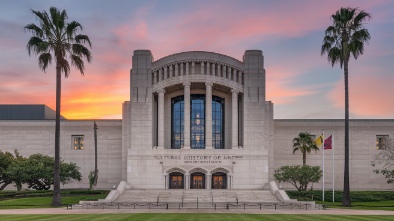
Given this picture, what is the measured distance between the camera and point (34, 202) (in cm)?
5800

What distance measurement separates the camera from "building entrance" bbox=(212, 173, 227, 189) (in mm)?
79125

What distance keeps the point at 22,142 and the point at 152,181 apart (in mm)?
26459

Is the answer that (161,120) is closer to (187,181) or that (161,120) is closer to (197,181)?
(187,181)

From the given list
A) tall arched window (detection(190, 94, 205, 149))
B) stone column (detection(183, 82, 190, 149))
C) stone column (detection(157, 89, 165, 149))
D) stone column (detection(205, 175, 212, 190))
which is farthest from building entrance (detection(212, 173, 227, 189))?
stone column (detection(157, 89, 165, 149))

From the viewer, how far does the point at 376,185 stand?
3423 inches

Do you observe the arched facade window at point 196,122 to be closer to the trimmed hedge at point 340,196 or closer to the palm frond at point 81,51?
the trimmed hedge at point 340,196

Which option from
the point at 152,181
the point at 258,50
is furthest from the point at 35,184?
the point at 258,50

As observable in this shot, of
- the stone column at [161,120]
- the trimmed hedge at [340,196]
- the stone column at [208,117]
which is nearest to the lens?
the trimmed hedge at [340,196]

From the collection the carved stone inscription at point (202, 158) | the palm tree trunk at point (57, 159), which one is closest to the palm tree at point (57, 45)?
the palm tree trunk at point (57, 159)

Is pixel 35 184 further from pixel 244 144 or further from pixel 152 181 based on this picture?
pixel 244 144

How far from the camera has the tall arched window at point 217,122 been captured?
84.9 meters

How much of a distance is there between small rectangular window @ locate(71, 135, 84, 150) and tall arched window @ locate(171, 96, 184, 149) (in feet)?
54.9

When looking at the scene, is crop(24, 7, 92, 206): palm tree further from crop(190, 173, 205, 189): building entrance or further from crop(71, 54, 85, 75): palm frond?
crop(190, 173, 205, 189): building entrance

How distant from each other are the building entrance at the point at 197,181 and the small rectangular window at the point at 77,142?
22.1m
